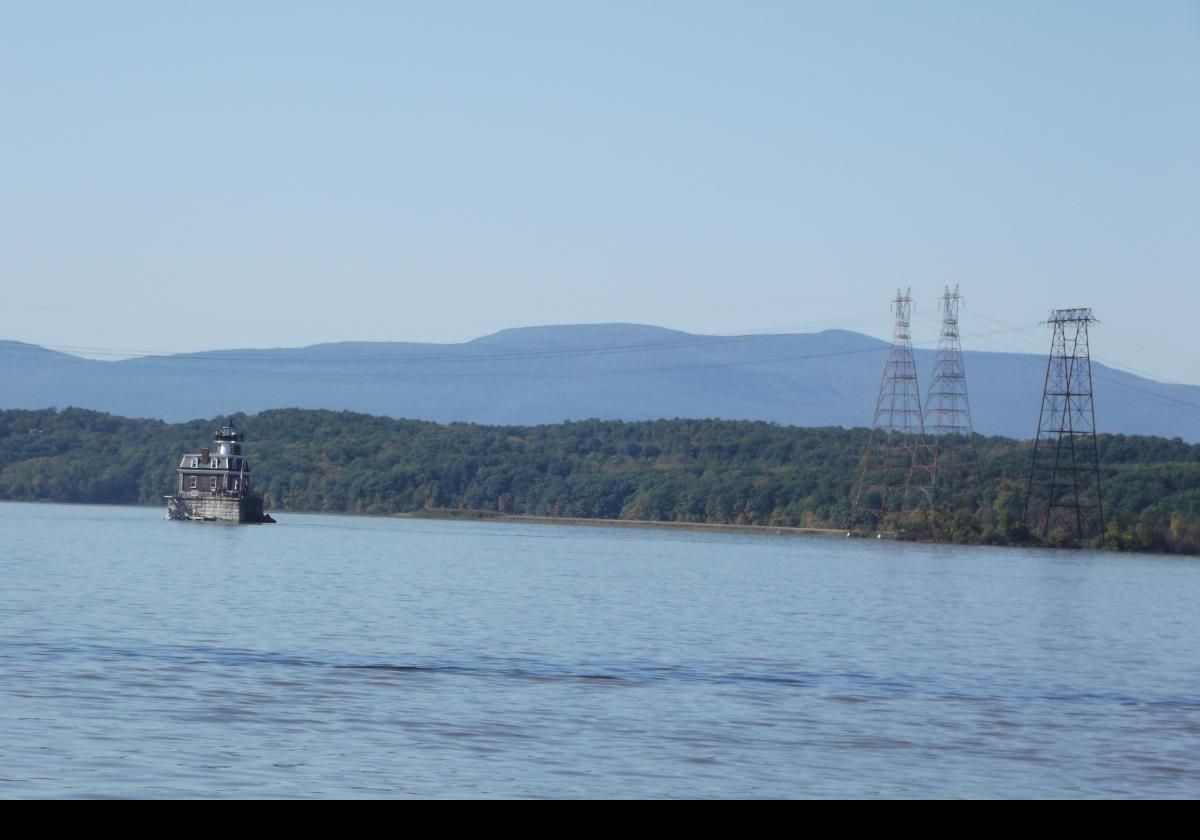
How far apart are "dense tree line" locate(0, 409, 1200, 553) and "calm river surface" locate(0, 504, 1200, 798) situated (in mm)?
80963

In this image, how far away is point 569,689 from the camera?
22781 mm

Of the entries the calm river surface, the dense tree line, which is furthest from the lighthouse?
the calm river surface

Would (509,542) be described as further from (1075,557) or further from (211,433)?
(211,433)

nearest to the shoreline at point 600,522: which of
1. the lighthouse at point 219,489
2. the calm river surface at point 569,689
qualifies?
the lighthouse at point 219,489

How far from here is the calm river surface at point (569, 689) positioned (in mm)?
14969

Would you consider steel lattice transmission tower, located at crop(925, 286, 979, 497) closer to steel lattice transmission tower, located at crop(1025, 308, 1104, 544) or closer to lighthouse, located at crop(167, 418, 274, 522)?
steel lattice transmission tower, located at crop(1025, 308, 1104, 544)

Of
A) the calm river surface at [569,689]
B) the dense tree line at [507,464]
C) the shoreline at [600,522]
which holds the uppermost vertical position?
the dense tree line at [507,464]

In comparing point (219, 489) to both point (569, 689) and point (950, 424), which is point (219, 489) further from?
point (569, 689)

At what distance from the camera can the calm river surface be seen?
15.0 m

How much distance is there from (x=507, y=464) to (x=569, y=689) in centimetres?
14038

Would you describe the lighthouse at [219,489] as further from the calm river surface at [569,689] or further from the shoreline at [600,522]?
the calm river surface at [569,689]

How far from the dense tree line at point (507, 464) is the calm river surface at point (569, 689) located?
3188 inches
